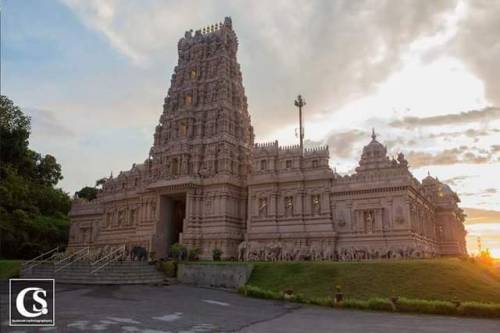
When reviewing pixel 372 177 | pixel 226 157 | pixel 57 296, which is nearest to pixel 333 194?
pixel 372 177

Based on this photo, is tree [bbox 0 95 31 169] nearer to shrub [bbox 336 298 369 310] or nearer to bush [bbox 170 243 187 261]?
bush [bbox 170 243 187 261]

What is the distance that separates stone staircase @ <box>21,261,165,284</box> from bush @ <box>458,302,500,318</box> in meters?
22.1

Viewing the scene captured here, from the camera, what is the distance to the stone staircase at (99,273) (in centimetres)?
3203

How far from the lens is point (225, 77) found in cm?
5194

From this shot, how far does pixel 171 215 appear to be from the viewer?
4991cm

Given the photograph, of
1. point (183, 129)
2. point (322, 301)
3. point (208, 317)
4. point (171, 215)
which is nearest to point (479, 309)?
point (322, 301)

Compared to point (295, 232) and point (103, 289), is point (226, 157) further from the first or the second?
point (103, 289)

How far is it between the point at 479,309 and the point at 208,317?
1452cm

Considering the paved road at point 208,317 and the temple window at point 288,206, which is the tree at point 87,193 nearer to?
the temple window at point 288,206

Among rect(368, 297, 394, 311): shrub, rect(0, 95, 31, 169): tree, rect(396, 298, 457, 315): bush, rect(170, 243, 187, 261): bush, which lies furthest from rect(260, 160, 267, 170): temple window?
rect(0, 95, 31, 169): tree

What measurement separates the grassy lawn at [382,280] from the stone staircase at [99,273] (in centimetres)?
914

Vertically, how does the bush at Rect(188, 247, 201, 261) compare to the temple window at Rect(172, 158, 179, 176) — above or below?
below

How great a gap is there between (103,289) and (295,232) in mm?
20347

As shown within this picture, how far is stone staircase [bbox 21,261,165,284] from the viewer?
3203cm
